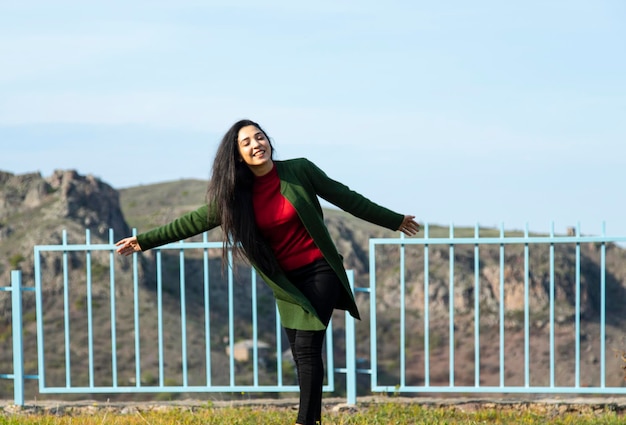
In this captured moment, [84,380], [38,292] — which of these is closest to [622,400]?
[38,292]

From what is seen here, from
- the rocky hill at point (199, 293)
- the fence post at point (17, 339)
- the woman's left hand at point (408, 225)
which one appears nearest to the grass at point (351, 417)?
the fence post at point (17, 339)

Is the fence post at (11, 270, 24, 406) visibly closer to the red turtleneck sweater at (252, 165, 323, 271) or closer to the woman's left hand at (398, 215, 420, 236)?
the red turtleneck sweater at (252, 165, 323, 271)

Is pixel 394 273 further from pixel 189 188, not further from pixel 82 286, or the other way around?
pixel 82 286

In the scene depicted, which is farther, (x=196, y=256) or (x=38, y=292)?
(x=196, y=256)

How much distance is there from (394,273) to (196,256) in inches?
312

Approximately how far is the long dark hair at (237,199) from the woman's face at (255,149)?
0.03 m

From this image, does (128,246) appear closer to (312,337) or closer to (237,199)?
(237,199)

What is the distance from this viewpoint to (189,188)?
3728cm

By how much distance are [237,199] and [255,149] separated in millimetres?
267

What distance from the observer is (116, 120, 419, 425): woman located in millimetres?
4262

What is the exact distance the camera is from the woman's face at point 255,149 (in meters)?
4.23

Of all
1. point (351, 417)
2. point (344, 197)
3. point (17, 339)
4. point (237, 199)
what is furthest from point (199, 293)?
point (237, 199)

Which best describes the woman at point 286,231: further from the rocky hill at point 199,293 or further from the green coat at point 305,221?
the rocky hill at point 199,293

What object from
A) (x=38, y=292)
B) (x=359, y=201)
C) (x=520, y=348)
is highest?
(x=359, y=201)
